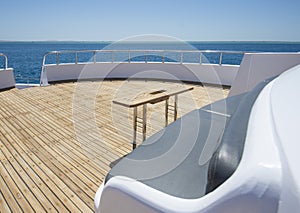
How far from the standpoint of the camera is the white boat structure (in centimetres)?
45

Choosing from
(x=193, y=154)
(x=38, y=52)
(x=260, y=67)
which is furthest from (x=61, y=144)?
(x=38, y=52)

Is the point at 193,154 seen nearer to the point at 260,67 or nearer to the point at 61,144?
the point at 61,144

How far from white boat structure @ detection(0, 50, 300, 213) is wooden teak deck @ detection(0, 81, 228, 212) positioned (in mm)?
635

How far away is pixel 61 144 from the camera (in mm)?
2537

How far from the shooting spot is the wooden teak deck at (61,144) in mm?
1695

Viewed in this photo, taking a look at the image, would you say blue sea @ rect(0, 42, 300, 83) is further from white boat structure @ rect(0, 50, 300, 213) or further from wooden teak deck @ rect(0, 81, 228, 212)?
white boat structure @ rect(0, 50, 300, 213)

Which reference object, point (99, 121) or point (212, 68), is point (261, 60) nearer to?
point (99, 121)

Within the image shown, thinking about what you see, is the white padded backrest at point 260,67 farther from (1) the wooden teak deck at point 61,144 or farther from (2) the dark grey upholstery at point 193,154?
(1) the wooden teak deck at point 61,144

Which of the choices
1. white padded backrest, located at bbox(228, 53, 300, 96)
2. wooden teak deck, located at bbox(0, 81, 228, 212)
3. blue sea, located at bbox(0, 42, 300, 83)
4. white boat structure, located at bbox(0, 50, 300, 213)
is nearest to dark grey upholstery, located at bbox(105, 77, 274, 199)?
white boat structure, located at bbox(0, 50, 300, 213)

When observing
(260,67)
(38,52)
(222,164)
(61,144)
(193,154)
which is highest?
(260,67)

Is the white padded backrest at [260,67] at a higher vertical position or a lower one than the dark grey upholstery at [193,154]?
higher

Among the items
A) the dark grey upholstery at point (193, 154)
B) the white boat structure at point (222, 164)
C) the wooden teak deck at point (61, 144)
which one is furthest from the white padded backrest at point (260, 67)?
the wooden teak deck at point (61, 144)

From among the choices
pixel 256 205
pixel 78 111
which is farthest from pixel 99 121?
pixel 256 205

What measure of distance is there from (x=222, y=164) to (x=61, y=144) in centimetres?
228
